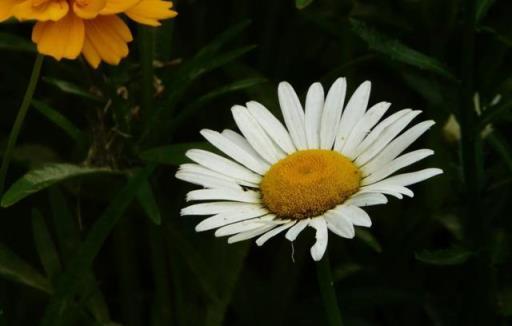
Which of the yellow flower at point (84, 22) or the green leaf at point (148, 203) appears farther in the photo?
the green leaf at point (148, 203)

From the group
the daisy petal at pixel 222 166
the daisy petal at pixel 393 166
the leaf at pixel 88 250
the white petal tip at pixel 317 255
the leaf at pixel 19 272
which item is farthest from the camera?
the leaf at pixel 19 272

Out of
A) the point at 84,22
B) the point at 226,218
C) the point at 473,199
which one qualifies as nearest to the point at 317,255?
the point at 226,218

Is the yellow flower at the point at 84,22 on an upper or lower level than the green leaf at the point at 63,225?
upper

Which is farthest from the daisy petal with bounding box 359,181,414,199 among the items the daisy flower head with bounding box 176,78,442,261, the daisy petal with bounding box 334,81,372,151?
the daisy petal with bounding box 334,81,372,151

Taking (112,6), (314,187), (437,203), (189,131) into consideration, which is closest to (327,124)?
(314,187)

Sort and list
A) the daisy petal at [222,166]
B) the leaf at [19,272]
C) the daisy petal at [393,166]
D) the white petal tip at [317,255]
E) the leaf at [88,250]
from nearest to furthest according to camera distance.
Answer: the white petal tip at [317,255] < the daisy petal at [393,166] < the daisy petal at [222,166] < the leaf at [88,250] < the leaf at [19,272]

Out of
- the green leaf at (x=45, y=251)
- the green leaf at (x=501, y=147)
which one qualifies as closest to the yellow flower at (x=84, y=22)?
the green leaf at (x=45, y=251)

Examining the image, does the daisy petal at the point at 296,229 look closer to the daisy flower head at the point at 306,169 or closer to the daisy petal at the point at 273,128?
the daisy flower head at the point at 306,169

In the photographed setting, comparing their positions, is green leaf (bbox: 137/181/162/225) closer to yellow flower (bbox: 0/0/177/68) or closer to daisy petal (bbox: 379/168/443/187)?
yellow flower (bbox: 0/0/177/68)
